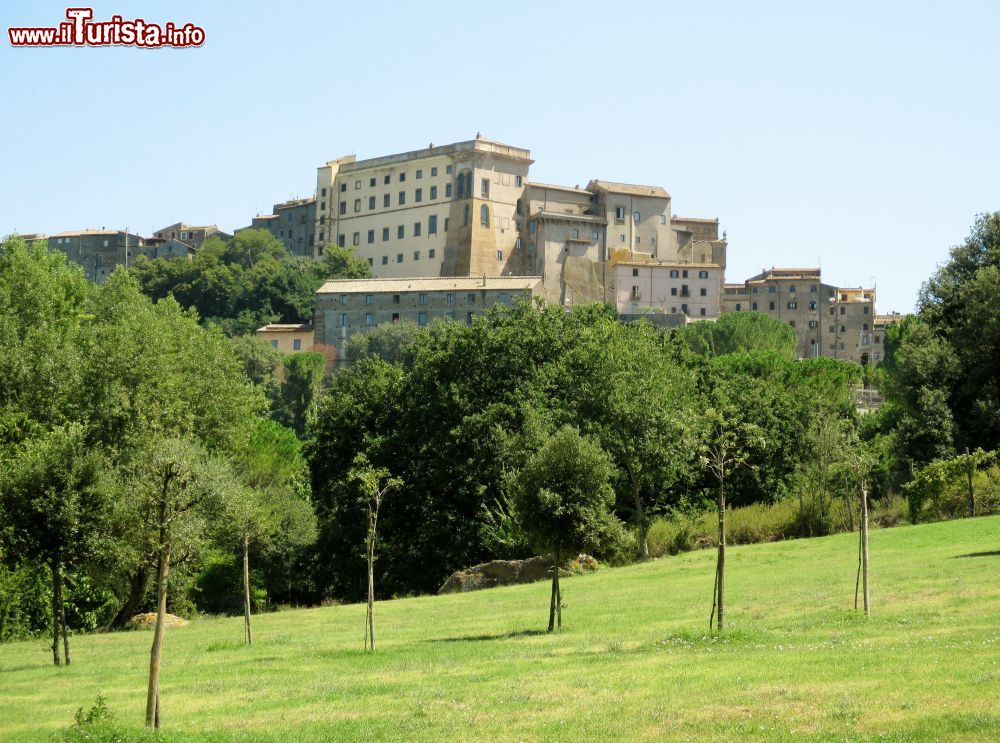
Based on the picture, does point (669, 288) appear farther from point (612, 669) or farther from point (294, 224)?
point (612, 669)

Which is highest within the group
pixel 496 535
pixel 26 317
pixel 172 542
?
pixel 26 317

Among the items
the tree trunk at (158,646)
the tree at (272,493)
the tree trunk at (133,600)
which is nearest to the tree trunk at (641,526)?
the tree at (272,493)

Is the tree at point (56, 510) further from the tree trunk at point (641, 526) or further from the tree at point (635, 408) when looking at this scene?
the tree trunk at point (641, 526)

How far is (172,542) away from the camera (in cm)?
2127

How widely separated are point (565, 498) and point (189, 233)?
541 feet

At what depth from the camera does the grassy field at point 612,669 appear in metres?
16.5

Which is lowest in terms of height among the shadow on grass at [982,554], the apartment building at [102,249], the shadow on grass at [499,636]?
the shadow on grass at [499,636]

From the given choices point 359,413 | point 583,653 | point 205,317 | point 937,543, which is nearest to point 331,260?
point 205,317

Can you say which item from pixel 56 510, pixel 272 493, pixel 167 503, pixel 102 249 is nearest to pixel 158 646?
pixel 167 503

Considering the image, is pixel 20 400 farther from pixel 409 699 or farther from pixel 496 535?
pixel 409 699

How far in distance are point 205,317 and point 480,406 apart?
104 m

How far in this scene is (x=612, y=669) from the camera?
21.1 m

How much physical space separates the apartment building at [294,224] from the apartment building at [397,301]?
32.1 metres

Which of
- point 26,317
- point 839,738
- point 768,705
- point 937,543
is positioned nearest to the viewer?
point 839,738
